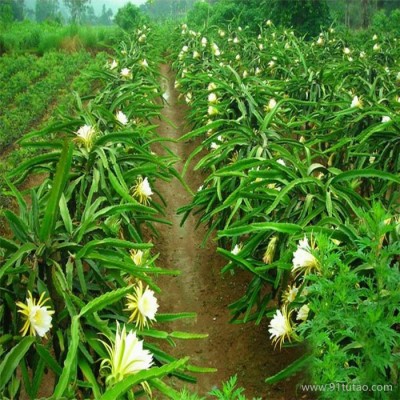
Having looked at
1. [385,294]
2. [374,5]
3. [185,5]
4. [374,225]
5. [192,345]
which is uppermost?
[374,225]

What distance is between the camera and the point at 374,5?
14102 mm

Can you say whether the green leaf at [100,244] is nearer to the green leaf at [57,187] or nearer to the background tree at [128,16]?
the green leaf at [57,187]

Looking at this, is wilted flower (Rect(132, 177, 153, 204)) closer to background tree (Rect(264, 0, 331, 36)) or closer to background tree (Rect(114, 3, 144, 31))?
background tree (Rect(264, 0, 331, 36))

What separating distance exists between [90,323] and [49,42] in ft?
43.2

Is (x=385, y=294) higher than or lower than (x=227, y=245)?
higher

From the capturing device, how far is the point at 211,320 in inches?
120

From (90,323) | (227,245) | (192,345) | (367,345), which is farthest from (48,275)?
(227,245)

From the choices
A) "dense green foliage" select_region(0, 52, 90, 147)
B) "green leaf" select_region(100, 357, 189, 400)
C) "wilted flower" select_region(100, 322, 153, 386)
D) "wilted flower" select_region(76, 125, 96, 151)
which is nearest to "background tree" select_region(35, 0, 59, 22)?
"dense green foliage" select_region(0, 52, 90, 147)

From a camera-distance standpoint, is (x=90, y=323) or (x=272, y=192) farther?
(x=272, y=192)

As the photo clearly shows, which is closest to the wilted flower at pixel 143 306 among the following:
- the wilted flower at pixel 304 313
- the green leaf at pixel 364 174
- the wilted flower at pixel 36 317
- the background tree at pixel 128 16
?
the wilted flower at pixel 36 317

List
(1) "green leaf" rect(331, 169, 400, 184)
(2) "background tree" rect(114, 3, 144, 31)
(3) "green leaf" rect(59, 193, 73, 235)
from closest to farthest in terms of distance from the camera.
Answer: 1. (3) "green leaf" rect(59, 193, 73, 235)
2. (1) "green leaf" rect(331, 169, 400, 184)
3. (2) "background tree" rect(114, 3, 144, 31)

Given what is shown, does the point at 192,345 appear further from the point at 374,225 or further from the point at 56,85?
the point at 56,85

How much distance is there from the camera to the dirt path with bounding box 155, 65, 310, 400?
2494 mm

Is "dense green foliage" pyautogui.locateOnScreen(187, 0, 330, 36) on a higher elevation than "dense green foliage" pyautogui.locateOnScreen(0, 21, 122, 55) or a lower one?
higher
